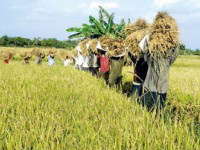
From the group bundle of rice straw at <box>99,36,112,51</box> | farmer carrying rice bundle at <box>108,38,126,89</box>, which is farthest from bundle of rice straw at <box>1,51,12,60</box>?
farmer carrying rice bundle at <box>108,38,126,89</box>

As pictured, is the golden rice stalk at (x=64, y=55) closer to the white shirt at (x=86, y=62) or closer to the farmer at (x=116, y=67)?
the white shirt at (x=86, y=62)

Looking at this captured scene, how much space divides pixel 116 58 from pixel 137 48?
213 centimetres

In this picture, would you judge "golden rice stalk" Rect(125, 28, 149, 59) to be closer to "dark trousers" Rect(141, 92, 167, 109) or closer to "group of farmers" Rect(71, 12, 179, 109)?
"group of farmers" Rect(71, 12, 179, 109)

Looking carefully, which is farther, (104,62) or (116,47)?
(104,62)

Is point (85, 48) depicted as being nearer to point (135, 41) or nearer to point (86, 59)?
point (86, 59)

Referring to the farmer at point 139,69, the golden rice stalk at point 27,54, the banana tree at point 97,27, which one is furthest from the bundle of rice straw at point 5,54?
the farmer at point 139,69

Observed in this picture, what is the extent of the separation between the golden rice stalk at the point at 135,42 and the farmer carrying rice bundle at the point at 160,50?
29 centimetres

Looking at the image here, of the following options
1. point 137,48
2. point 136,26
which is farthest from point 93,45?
point 137,48

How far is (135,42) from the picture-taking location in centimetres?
578

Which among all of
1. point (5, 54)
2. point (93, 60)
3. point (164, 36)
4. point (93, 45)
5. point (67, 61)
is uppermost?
point (164, 36)

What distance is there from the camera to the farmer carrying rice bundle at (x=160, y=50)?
511cm

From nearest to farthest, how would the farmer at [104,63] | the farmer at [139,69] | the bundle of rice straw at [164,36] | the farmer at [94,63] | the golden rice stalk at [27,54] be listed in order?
1. the bundle of rice straw at [164,36]
2. the farmer at [139,69]
3. the farmer at [104,63]
4. the farmer at [94,63]
5. the golden rice stalk at [27,54]

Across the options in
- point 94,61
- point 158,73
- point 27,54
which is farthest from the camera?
point 27,54

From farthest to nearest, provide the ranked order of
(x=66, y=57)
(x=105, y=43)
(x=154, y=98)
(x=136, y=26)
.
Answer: (x=66, y=57)
(x=105, y=43)
(x=136, y=26)
(x=154, y=98)
